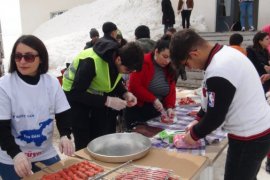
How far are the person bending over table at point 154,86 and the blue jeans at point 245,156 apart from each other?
0.86 m

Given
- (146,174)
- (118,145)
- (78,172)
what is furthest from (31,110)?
(146,174)

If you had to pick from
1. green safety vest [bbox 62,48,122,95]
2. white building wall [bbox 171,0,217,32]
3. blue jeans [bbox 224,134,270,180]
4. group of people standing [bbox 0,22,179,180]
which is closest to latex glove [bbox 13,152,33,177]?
group of people standing [bbox 0,22,179,180]

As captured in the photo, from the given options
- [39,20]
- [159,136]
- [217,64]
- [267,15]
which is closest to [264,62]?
[159,136]

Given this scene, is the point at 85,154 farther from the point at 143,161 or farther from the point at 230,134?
the point at 230,134

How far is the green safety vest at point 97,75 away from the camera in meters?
2.19

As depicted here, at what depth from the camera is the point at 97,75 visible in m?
2.20

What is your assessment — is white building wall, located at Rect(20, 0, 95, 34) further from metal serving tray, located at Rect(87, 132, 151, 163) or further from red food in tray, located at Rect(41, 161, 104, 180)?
red food in tray, located at Rect(41, 161, 104, 180)

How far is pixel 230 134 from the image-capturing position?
5.70ft

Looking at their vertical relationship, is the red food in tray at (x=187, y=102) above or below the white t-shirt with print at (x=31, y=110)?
below

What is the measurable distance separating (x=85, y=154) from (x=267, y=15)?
29.6 ft

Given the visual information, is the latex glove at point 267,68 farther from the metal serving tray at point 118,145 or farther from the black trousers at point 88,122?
the metal serving tray at point 118,145

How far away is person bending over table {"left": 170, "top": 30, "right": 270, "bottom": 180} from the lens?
4.80 ft

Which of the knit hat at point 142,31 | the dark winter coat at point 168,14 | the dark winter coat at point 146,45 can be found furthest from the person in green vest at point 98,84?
the dark winter coat at point 168,14

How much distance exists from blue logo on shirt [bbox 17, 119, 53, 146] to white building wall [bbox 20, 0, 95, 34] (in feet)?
51.8
